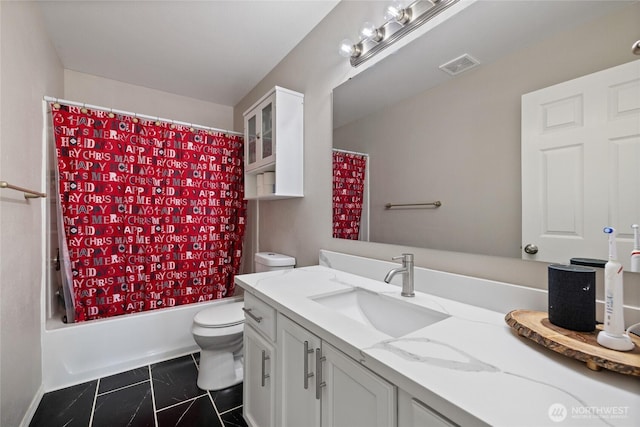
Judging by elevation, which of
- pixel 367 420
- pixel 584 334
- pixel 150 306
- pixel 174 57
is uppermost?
pixel 174 57

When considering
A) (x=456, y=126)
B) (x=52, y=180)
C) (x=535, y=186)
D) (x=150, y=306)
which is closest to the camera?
(x=535, y=186)

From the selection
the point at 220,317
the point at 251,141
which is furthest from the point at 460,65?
the point at 220,317

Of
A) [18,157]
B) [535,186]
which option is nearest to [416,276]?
[535,186]

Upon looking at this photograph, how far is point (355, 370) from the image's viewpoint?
2.40 feet

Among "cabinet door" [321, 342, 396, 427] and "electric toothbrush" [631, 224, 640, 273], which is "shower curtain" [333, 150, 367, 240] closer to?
"cabinet door" [321, 342, 396, 427]

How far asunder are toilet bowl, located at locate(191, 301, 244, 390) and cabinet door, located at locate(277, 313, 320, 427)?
80cm

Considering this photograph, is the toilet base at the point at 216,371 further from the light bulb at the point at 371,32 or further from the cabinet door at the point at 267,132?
the light bulb at the point at 371,32

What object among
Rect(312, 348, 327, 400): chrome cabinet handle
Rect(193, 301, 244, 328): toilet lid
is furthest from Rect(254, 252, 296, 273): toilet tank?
Rect(312, 348, 327, 400): chrome cabinet handle

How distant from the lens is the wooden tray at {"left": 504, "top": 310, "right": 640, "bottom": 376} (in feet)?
1.84

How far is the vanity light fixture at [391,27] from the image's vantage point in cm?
119

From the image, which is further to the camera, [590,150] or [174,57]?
[174,57]

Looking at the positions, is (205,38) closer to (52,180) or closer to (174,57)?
(174,57)

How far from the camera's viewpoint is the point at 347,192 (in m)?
1.66

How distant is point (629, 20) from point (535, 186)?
1.56 feet
